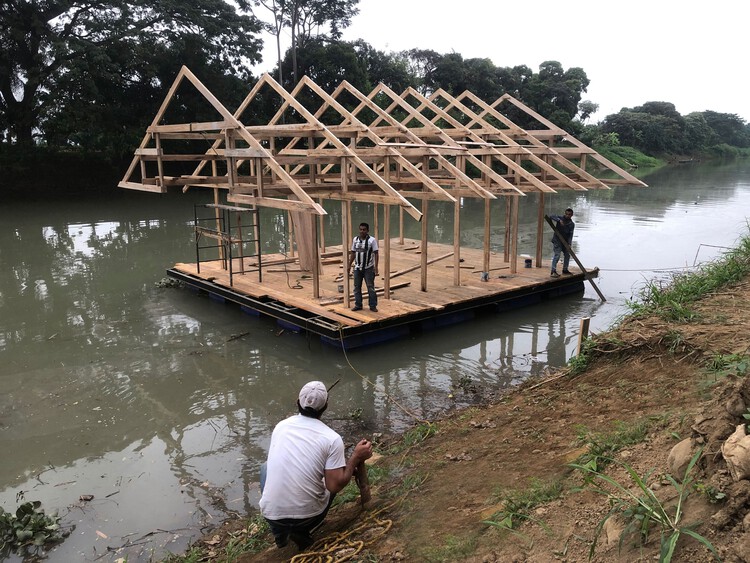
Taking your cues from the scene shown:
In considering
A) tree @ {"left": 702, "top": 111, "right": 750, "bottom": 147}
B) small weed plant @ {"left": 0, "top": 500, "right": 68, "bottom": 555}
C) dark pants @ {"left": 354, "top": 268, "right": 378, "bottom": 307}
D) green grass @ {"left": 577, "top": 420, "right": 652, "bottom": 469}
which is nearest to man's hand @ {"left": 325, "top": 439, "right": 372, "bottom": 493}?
green grass @ {"left": 577, "top": 420, "right": 652, "bottom": 469}

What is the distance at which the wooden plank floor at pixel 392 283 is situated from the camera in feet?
29.3

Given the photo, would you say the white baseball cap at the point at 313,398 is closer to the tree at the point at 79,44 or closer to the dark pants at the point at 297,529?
the dark pants at the point at 297,529

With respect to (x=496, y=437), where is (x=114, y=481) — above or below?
below

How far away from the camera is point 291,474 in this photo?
344 centimetres

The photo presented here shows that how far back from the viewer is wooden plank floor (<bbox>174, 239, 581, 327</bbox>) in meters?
8.95

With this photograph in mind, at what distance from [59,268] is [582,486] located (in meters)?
13.0

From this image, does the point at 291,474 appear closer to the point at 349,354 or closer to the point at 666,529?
the point at 666,529

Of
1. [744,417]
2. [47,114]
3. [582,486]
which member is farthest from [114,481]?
[47,114]

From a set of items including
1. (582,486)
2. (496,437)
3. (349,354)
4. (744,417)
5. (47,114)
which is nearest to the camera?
(744,417)

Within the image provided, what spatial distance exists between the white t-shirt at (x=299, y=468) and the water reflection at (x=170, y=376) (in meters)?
1.44

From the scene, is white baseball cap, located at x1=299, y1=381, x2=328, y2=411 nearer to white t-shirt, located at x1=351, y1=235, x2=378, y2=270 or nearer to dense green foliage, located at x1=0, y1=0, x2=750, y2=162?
white t-shirt, located at x1=351, y1=235, x2=378, y2=270

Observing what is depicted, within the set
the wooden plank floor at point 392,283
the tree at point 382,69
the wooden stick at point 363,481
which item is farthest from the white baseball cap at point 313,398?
the tree at point 382,69

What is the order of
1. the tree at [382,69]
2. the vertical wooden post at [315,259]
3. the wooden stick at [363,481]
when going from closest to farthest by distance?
the wooden stick at [363,481] → the vertical wooden post at [315,259] → the tree at [382,69]

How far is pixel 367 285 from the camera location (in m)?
8.73
